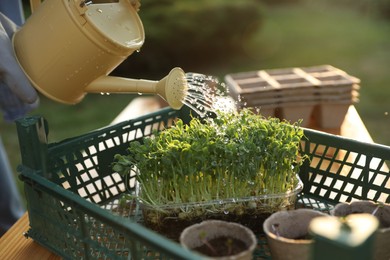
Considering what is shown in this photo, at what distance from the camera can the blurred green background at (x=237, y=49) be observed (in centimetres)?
510

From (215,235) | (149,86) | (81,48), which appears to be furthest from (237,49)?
(215,235)

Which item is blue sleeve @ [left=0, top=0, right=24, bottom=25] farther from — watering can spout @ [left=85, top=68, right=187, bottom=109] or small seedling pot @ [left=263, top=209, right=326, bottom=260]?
small seedling pot @ [left=263, top=209, right=326, bottom=260]

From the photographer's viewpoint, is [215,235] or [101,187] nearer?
[215,235]

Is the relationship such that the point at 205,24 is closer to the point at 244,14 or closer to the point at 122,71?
A: the point at 244,14

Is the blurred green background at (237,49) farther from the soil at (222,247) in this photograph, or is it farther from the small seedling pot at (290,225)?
the soil at (222,247)

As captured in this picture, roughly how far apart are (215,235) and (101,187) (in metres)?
0.55

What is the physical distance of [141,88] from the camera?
4.46 ft

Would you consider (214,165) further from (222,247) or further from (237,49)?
(237,49)

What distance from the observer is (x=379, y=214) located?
120 cm

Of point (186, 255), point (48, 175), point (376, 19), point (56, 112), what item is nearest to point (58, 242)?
point (48, 175)

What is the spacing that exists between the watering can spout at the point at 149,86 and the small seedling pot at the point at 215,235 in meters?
0.35

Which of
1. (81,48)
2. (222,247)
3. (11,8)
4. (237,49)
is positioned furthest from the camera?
(237,49)

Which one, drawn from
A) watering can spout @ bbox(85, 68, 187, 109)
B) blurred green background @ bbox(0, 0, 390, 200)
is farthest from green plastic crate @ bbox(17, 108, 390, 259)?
blurred green background @ bbox(0, 0, 390, 200)

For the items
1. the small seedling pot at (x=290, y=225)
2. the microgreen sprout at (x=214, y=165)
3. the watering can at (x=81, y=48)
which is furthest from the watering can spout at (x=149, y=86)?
the small seedling pot at (x=290, y=225)
